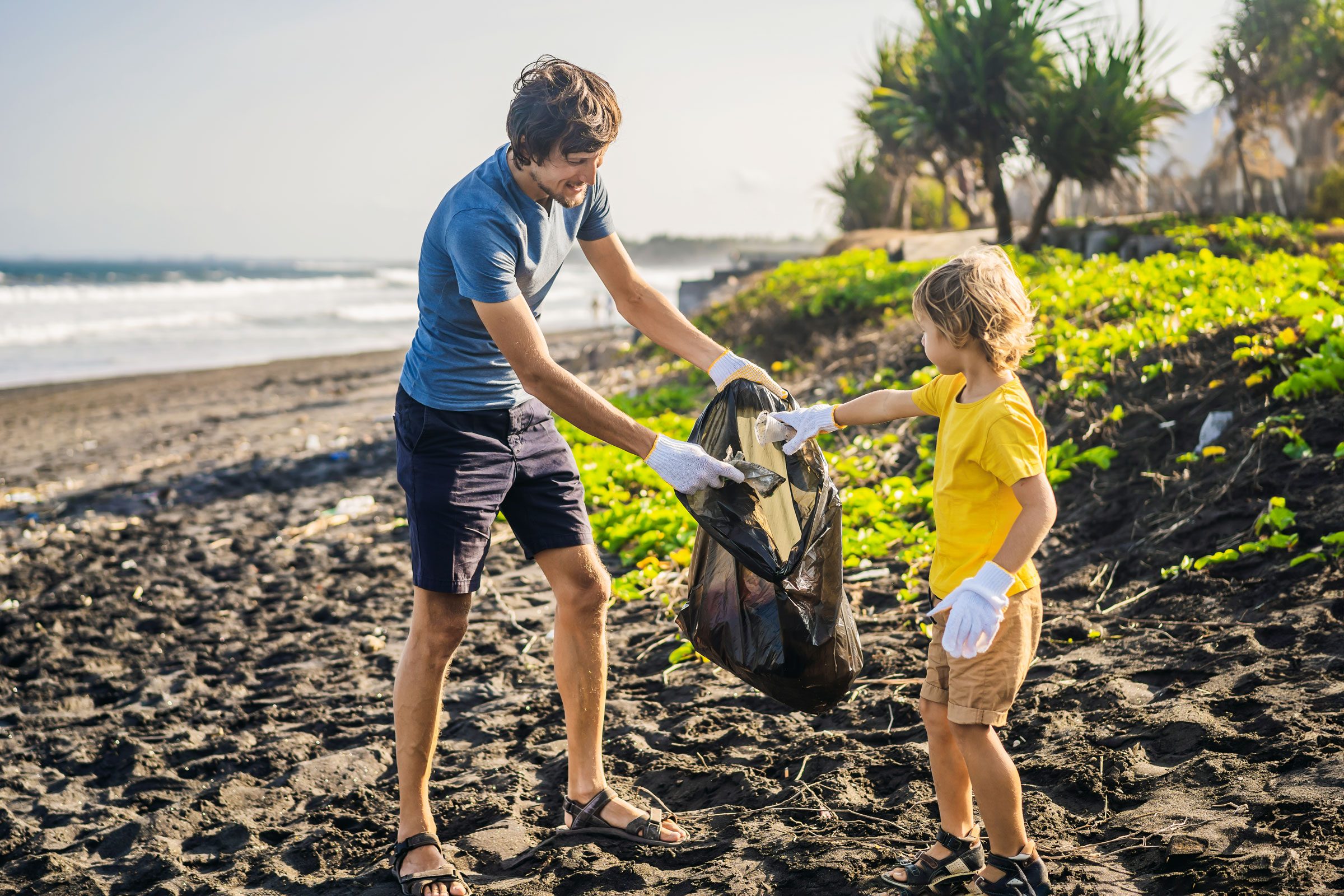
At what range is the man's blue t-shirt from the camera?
2.31 m

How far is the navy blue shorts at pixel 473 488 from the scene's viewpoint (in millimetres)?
2455

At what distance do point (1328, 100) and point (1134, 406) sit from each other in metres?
13.5

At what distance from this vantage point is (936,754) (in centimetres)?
220

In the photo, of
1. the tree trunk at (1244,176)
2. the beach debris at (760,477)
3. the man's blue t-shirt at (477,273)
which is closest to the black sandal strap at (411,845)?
the man's blue t-shirt at (477,273)

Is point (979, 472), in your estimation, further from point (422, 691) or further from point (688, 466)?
point (422, 691)

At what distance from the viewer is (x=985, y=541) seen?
6.83 ft

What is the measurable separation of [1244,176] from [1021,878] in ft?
45.3

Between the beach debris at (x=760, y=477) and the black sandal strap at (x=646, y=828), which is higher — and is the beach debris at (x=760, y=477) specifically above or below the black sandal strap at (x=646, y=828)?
above

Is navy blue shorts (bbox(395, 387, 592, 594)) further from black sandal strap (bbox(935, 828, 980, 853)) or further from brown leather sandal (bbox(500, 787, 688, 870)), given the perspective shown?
black sandal strap (bbox(935, 828, 980, 853))

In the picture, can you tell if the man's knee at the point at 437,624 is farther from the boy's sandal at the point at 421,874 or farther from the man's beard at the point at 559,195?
the man's beard at the point at 559,195

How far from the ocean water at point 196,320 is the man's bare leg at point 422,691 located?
10.5 m

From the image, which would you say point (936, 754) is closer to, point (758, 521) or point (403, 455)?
point (758, 521)

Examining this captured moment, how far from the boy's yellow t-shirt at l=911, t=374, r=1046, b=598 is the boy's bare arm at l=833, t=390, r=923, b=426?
0.31 ft

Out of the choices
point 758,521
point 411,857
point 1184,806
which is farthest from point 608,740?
point 1184,806
